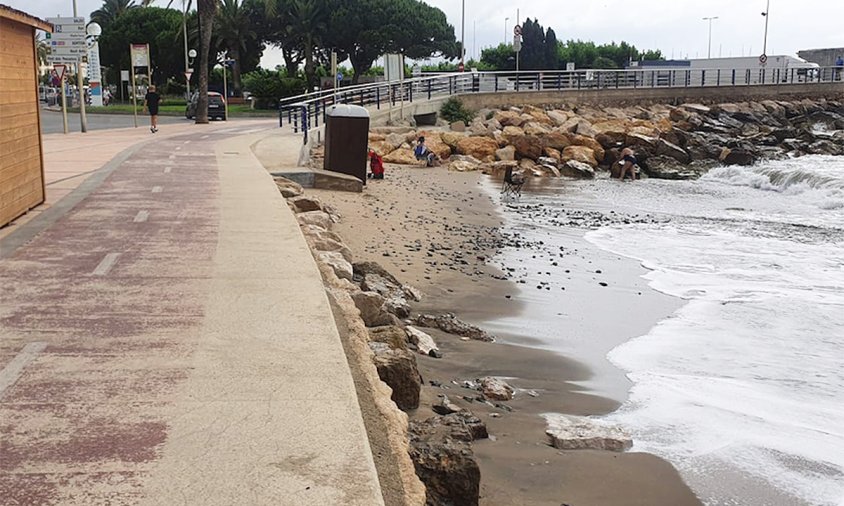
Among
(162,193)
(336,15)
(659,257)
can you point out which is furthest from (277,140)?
(336,15)

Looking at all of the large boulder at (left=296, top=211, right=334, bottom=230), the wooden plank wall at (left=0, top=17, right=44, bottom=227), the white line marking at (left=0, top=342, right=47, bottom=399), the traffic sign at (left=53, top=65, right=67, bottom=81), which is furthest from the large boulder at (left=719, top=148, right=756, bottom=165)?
the white line marking at (left=0, top=342, right=47, bottom=399)

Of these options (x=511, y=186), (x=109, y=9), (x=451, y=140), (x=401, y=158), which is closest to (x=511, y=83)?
(x=451, y=140)

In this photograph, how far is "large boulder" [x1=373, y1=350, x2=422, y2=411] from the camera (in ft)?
20.0

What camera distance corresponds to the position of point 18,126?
11602 mm

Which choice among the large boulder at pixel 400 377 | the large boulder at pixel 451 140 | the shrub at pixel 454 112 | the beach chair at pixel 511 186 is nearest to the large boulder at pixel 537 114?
the shrub at pixel 454 112

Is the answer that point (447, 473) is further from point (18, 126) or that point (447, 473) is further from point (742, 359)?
point (18, 126)

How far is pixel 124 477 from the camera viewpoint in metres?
3.88

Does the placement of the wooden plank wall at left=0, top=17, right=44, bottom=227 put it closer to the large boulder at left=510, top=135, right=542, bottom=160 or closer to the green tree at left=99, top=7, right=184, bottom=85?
the large boulder at left=510, top=135, right=542, bottom=160

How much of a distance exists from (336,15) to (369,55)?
535 centimetres

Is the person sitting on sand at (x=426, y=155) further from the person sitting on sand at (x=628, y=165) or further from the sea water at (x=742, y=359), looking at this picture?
the sea water at (x=742, y=359)

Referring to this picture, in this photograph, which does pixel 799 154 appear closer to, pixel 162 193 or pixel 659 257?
pixel 659 257

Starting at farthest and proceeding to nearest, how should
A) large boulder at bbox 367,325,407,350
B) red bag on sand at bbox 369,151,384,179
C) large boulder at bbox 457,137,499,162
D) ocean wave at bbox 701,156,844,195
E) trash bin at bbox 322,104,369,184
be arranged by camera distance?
large boulder at bbox 457,137,499,162 → ocean wave at bbox 701,156,844,195 → red bag on sand at bbox 369,151,384,179 → trash bin at bbox 322,104,369,184 → large boulder at bbox 367,325,407,350

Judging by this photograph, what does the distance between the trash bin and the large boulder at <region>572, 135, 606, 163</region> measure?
15.4 meters

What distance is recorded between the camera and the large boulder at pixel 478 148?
31078mm
